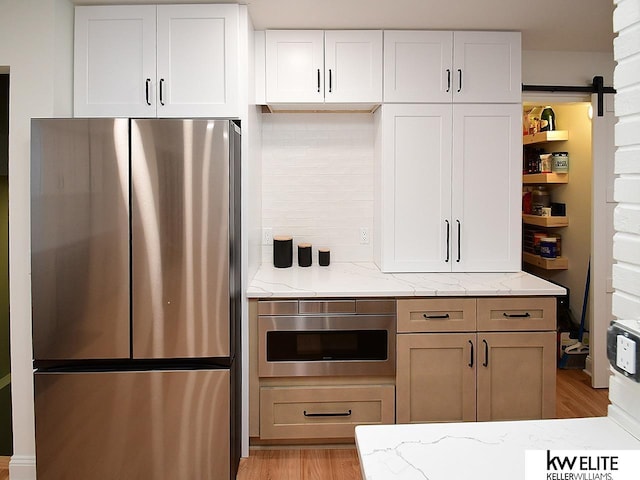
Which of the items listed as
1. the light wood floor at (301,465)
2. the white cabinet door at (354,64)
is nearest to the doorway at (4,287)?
the light wood floor at (301,465)

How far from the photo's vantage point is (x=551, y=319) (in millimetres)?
2748

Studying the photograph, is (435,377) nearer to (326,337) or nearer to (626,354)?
(326,337)

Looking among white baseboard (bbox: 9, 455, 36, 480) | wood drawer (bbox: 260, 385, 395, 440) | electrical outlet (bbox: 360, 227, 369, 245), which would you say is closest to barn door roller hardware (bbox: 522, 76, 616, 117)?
electrical outlet (bbox: 360, 227, 369, 245)

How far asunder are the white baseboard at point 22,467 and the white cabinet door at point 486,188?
8.38ft

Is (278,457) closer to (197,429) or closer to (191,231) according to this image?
(197,429)

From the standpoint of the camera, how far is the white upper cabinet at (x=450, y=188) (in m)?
3.10

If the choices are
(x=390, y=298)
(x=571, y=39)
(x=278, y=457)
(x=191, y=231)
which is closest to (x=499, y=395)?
(x=390, y=298)

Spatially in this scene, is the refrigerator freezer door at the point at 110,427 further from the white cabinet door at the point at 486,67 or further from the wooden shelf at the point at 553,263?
the wooden shelf at the point at 553,263

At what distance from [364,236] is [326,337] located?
0.98m

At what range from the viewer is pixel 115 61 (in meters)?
2.74

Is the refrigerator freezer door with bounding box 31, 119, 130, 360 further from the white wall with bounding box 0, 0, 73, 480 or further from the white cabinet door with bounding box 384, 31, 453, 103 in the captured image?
the white cabinet door with bounding box 384, 31, 453, 103

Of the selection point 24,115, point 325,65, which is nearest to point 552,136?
point 325,65

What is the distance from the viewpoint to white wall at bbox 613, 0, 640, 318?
47.2 inches

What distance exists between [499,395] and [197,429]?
158 centimetres
